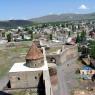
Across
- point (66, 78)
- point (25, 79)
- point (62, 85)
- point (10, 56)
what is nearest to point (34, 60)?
point (25, 79)

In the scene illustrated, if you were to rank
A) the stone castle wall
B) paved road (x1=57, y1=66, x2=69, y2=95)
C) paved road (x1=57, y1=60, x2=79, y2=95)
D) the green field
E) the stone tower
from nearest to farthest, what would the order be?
the stone castle wall, the stone tower, paved road (x1=57, y1=66, x2=69, y2=95), paved road (x1=57, y1=60, x2=79, y2=95), the green field

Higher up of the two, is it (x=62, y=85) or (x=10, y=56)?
(x=10, y=56)

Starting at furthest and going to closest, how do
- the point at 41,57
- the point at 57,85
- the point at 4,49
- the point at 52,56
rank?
1. the point at 4,49
2. the point at 52,56
3. the point at 57,85
4. the point at 41,57

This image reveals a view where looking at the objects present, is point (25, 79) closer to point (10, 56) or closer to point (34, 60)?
point (34, 60)

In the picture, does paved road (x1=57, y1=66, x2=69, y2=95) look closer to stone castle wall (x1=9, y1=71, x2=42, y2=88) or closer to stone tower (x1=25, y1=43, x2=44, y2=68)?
stone castle wall (x1=9, y1=71, x2=42, y2=88)

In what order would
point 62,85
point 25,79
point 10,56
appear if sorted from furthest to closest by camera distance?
point 10,56, point 62,85, point 25,79

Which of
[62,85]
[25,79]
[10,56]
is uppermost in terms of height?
[25,79]

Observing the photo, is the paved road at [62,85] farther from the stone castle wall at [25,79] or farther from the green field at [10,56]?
the green field at [10,56]

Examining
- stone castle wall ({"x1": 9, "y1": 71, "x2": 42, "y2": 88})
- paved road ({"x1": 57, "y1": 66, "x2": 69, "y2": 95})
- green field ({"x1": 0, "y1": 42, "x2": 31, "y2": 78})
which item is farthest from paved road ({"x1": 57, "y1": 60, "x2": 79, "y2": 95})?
green field ({"x1": 0, "y1": 42, "x2": 31, "y2": 78})

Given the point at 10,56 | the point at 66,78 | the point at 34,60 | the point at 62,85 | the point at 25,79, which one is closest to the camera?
the point at 25,79

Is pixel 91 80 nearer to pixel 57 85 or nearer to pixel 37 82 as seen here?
pixel 57 85

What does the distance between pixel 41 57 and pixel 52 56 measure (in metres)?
16.8

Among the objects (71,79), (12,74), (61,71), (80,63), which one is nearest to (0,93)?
(12,74)

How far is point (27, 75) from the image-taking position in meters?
31.5
